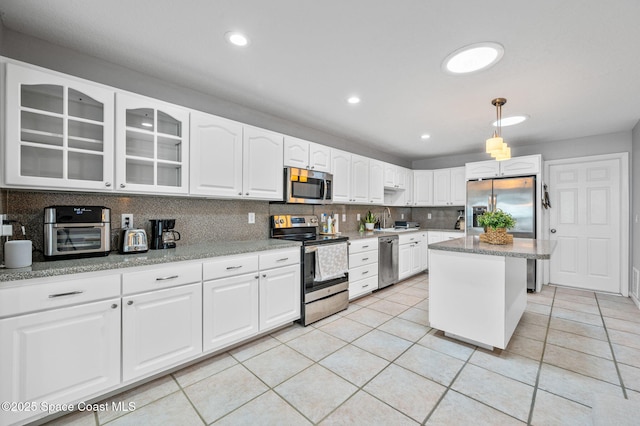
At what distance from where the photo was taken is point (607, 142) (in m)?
4.01

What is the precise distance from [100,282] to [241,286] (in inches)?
38.7

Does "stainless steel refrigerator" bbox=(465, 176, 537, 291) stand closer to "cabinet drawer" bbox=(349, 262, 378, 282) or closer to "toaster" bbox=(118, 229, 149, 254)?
"cabinet drawer" bbox=(349, 262, 378, 282)

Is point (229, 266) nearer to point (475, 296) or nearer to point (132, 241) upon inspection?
point (132, 241)

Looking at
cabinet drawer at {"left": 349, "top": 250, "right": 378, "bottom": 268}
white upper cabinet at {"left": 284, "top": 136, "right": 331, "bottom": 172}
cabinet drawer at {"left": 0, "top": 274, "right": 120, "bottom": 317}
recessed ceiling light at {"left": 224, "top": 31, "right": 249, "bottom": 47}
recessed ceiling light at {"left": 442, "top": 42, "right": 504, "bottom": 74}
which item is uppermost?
recessed ceiling light at {"left": 224, "top": 31, "right": 249, "bottom": 47}

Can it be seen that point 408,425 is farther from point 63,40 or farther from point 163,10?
point 63,40

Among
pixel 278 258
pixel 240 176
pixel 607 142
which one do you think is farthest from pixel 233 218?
pixel 607 142

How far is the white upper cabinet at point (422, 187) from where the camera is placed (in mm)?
5574

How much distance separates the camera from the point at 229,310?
7.48ft

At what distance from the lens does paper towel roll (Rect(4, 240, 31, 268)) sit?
1.55 m

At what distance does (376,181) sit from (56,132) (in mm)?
A: 3897

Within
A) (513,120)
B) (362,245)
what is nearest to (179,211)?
(362,245)

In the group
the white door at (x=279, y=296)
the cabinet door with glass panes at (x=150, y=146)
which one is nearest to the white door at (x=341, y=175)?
the white door at (x=279, y=296)

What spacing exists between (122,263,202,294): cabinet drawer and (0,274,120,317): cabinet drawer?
2.6 inches

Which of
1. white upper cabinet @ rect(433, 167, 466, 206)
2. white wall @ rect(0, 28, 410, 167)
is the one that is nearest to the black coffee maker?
white wall @ rect(0, 28, 410, 167)
